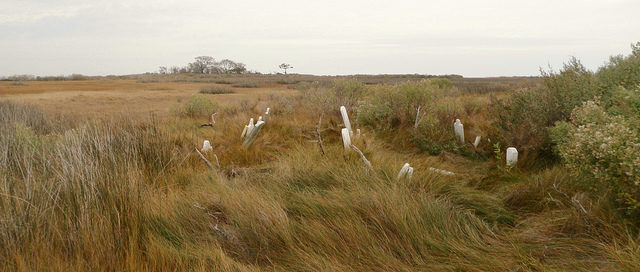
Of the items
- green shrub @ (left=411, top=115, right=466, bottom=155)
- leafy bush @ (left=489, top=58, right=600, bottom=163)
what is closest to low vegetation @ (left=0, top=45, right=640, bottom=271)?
leafy bush @ (left=489, top=58, right=600, bottom=163)

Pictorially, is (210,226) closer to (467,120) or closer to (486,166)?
(486,166)

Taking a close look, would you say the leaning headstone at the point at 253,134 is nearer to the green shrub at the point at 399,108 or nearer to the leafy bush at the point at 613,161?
the green shrub at the point at 399,108

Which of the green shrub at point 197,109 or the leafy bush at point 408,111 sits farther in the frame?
the green shrub at point 197,109

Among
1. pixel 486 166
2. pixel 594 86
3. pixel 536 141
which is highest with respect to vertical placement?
pixel 594 86

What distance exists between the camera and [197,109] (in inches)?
484

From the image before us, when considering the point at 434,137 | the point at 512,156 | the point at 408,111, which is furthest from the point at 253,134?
the point at 512,156

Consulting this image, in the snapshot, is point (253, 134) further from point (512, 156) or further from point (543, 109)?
point (543, 109)

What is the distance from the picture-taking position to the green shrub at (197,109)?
12136mm

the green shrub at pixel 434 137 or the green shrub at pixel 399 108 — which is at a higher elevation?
the green shrub at pixel 399 108

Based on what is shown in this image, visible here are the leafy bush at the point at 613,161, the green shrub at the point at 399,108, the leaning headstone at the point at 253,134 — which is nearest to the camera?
the leafy bush at the point at 613,161

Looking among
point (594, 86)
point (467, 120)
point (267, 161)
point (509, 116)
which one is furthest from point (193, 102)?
point (594, 86)

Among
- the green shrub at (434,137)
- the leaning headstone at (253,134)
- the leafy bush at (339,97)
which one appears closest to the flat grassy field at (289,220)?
the green shrub at (434,137)

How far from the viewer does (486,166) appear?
18.3 feet

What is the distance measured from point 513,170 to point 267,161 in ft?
11.4
